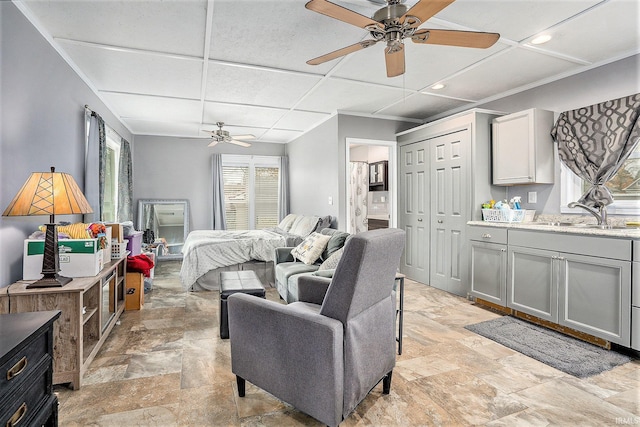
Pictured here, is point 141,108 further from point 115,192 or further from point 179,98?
point 115,192

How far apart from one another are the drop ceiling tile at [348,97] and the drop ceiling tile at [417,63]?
8.2 inches

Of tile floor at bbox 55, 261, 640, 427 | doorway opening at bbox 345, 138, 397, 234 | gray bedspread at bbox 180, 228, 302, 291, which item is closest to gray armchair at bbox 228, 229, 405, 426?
tile floor at bbox 55, 261, 640, 427

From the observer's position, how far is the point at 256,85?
3729mm

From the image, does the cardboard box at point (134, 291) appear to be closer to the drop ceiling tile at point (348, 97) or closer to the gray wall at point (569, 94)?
the drop ceiling tile at point (348, 97)

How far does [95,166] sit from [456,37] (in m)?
3.76

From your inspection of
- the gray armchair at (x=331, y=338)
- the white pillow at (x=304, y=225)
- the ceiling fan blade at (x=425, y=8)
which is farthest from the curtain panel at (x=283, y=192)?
the ceiling fan blade at (x=425, y=8)

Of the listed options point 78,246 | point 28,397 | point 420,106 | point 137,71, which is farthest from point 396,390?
point 420,106

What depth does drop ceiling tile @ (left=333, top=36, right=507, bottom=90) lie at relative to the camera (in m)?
2.91

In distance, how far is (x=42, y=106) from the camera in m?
2.57

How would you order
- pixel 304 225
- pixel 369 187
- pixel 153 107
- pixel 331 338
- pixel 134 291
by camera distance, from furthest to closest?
1. pixel 369 187
2. pixel 304 225
3. pixel 153 107
4. pixel 134 291
5. pixel 331 338

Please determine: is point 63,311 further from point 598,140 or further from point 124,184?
point 598,140

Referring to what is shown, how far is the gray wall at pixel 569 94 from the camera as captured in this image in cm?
299

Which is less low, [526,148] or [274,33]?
[274,33]

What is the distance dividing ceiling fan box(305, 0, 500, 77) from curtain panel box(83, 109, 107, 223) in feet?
9.62
